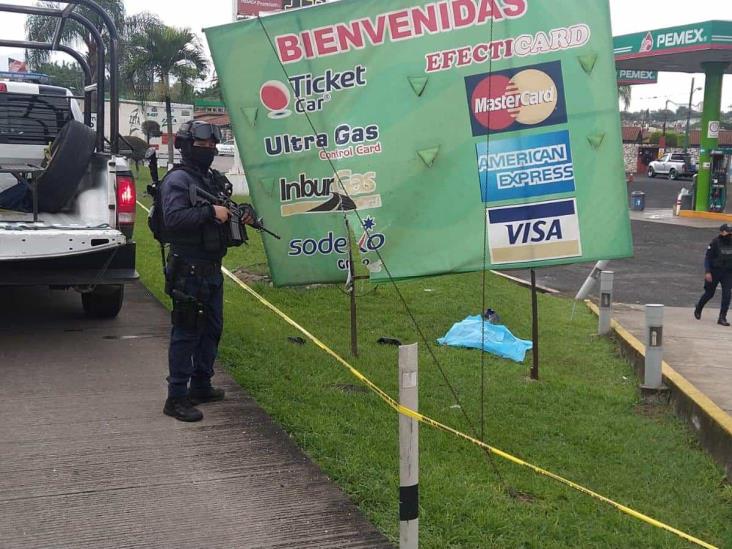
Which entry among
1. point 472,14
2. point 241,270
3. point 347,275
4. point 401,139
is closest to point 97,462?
point 347,275

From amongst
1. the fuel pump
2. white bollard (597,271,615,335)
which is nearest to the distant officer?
white bollard (597,271,615,335)

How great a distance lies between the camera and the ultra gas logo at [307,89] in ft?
20.7

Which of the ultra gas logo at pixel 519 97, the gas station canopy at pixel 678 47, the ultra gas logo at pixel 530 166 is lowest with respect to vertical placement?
the ultra gas logo at pixel 530 166

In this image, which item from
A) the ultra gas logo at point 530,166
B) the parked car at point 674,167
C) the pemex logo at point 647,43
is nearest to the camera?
the ultra gas logo at point 530,166

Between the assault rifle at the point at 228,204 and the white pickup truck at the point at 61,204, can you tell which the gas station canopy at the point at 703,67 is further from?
the assault rifle at the point at 228,204

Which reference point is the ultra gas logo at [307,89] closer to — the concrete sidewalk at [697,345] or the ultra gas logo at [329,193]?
the ultra gas logo at [329,193]

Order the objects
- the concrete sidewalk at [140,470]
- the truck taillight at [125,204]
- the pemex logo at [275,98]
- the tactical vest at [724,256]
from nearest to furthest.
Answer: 1. the concrete sidewalk at [140,470]
2. the pemex logo at [275,98]
3. the truck taillight at [125,204]
4. the tactical vest at [724,256]

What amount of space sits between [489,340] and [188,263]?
4254 millimetres

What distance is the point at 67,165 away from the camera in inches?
273

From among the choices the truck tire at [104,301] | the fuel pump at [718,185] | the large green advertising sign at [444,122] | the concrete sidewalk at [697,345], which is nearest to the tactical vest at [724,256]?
the concrete sidewalk at [697,345]

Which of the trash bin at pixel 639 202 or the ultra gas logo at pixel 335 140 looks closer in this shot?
the ultra gas logo at pixel 335 140

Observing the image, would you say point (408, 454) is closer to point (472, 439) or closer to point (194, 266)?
point (472, 439)

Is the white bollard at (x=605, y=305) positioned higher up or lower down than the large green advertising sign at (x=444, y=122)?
lower down

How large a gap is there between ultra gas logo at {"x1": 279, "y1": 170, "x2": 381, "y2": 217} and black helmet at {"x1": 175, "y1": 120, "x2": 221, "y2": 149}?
1.52 m
